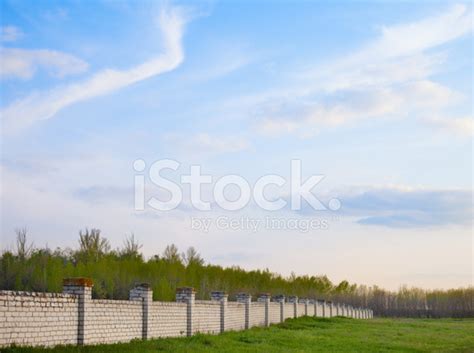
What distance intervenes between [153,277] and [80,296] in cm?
1378

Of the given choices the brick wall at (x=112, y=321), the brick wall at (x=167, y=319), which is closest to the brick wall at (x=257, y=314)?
the brick wall at (x=167, y=319)

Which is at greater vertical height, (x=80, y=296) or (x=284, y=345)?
(x=80, y=296)

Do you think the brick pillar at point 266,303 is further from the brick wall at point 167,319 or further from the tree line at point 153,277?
the brick wall at point 167,319

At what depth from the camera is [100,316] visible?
52.3 feet

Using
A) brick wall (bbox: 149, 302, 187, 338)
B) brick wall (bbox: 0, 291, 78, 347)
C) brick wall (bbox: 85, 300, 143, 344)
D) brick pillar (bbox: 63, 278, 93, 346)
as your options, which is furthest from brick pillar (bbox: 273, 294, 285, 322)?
brick wall (bbox: 0, 291, 78, 347)

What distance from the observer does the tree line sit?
792 inches

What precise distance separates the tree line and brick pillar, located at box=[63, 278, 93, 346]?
488 centimetres

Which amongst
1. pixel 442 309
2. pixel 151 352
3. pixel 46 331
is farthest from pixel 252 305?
pixel 442 309

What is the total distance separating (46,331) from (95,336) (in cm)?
206

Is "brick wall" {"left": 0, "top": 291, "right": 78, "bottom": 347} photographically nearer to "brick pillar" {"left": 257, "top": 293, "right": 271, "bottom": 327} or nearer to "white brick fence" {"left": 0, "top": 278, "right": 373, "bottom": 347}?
"white brick fence" {"left": 0, "top": 278, "right": 373, "bottom": 347}

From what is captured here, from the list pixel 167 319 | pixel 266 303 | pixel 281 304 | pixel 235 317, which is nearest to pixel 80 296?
pixel 167 319

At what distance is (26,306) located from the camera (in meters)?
13.1

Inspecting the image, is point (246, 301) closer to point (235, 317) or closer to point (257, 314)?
point (257, 314)

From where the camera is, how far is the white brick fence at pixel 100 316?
510 inches
